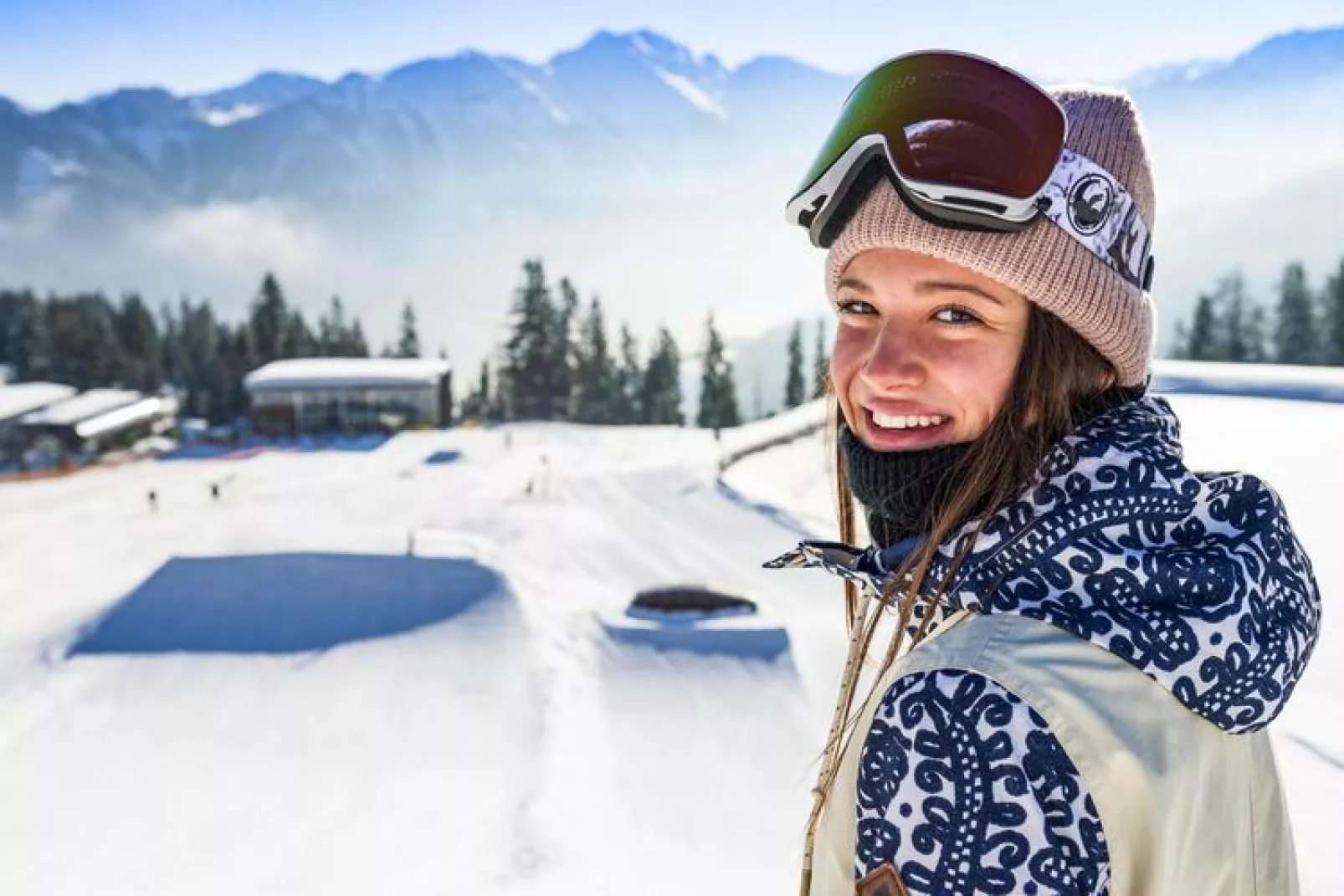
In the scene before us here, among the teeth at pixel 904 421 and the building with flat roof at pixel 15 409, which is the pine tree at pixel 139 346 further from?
the teeth at pixel 904 421

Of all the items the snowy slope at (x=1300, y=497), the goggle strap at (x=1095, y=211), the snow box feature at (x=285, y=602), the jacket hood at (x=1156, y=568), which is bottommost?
the snow box feature at (x=285, y=602)

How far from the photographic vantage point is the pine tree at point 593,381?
5734 cm

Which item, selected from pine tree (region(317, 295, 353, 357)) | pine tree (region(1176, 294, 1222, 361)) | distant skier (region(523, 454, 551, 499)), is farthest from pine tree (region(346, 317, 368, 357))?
pine tree (region(1176, 294, 1222, 361))

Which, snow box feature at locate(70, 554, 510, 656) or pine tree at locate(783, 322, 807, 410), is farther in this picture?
pine tree at locate(783, 322, 807, 410)

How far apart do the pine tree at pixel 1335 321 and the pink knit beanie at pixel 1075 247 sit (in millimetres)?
50657

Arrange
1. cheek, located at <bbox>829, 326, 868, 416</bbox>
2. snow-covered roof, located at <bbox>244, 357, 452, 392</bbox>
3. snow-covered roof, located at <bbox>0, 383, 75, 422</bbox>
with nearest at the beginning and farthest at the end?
1. cheek, located at <bbox>829, 326, 868, 416</bbox>
2. snow-covered roof, located at <bbox>0, 383, 75, 422</bbox>
3. snow-covered roof, located at <bbox>244, 357, 452, 392</bbox>

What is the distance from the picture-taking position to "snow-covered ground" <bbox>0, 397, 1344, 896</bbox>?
7262 millimetres

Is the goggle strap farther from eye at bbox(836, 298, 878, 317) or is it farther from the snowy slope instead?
the snowy slope

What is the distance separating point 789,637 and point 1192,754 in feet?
35.5

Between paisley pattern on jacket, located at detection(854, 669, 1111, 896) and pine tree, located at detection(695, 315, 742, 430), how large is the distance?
175ft

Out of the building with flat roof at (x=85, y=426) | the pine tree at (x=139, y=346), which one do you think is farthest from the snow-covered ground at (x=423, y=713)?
the pine tree at (x=139, y=346)

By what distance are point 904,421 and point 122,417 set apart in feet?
178

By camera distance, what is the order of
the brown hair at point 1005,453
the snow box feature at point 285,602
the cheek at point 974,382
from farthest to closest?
the snow box feature at point 285,602
the cheek at point 974,382
the brown hair at point 1005,453

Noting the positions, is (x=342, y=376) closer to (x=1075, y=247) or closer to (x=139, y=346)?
(x=139, y=346)
